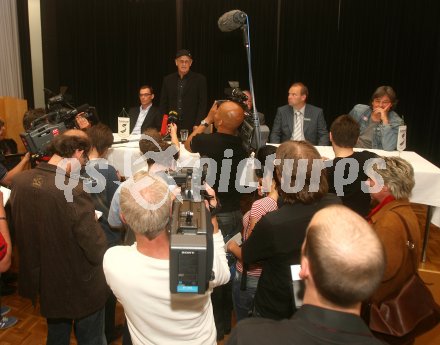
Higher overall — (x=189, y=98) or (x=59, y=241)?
(x=189, y=98)

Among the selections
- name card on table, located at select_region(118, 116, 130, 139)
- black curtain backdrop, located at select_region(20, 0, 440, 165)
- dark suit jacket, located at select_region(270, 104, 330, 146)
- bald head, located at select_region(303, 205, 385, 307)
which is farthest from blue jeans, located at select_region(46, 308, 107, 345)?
black curtain backdrop, located at select_region(20, 0, 440, 165)

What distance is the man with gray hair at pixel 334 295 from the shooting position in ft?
2.56

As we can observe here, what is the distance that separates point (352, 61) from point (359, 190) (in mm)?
4126

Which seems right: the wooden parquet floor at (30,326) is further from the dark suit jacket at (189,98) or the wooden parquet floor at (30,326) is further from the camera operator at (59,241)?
the dark suit jacket at (189,98)

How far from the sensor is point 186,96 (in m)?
4.72

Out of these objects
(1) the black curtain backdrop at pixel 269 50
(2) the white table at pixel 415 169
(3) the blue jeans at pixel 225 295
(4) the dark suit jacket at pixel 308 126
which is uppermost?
(1) the black curtain backdrop at pixel 269 50

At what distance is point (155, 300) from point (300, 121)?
3.07 metres

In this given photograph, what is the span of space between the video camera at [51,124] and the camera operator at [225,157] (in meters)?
0.80

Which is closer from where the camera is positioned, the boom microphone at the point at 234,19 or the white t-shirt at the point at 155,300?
the white t-shirt at the point at 155,300

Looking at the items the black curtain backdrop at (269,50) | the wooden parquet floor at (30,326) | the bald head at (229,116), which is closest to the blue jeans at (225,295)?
Result: the wooden parquet floor at (30,326)

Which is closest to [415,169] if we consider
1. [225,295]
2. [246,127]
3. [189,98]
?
[246,127]

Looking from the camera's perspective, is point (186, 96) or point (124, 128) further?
point (186, 96)

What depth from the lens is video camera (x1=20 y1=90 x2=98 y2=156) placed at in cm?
222

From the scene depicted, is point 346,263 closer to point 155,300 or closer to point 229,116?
point 155,300
